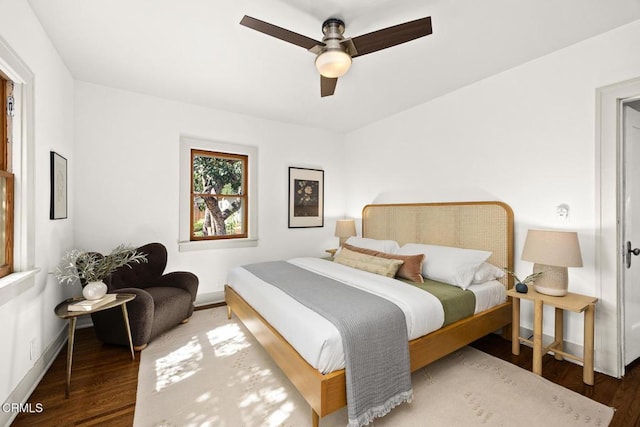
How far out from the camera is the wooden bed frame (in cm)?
164

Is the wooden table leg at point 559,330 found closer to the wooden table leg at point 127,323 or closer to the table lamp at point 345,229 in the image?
the table lamp at point 345,229

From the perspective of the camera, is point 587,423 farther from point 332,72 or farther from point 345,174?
point 345,174

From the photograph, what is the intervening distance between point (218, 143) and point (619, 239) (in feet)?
14.2

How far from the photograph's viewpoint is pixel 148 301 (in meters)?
2.57

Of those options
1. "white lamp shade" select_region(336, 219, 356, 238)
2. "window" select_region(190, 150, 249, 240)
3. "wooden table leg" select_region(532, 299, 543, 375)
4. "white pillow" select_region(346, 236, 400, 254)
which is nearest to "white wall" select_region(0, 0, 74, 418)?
"window" select_region(190, 150, 249, 240)

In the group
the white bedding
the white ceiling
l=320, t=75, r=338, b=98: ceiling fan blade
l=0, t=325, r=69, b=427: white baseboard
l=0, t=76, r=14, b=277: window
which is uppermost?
the white ceiling

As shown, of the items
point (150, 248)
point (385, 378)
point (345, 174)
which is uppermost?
point (345, 174)

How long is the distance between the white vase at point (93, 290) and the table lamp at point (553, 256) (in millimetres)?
3483

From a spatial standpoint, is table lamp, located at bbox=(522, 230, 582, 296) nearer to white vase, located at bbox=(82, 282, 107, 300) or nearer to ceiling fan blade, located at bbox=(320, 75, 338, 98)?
ceiling fan blade, located at bbox=(320, 75, 338, 98)

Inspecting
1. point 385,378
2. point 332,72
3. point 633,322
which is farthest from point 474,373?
point 332,72

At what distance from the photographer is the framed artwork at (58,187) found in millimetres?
2438

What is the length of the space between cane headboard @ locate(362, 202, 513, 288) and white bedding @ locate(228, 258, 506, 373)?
41 cm

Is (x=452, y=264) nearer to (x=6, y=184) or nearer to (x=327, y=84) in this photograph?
(x=327, y=84)

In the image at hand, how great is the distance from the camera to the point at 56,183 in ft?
8.20
